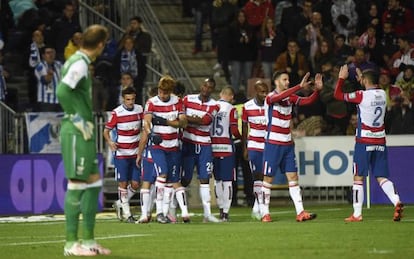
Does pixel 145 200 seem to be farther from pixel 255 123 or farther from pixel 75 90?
pixel 75 90

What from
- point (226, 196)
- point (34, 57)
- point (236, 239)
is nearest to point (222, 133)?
point (226, 196)

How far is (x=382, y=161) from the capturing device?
20.8 metres

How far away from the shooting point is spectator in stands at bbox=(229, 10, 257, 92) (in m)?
31.4

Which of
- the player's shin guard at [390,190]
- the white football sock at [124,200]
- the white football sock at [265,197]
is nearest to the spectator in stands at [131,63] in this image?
the white football sock at [124,200]

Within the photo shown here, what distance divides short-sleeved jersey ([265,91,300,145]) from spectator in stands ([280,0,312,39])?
1108 centimetres

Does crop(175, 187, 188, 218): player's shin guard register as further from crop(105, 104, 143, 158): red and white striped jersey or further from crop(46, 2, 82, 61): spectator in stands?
crop(46, 2, 82, 61): spectator in stands

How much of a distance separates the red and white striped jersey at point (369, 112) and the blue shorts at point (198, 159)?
2.73 m

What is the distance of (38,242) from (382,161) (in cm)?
638

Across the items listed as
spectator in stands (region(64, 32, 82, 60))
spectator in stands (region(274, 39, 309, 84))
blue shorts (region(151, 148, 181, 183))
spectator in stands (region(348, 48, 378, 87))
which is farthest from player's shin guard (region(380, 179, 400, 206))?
spectator in stands (region(64, 32, 82, 60))

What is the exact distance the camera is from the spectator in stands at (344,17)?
3275 centimetres

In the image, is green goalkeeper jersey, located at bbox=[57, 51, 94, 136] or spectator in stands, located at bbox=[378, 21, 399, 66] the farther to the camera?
spectator in stands, located at bbox=[378, 21, 399, 66]

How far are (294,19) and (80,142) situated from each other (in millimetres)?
18118

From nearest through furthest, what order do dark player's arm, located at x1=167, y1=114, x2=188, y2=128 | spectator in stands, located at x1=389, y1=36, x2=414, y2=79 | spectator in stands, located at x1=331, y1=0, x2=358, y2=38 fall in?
dark player's arm, located at x1=167, y1=114, x2=188, y2=128, spectator in stands, located at x1=389, y1=36, x2=414, y2=79, spectator in stands, located at x1=331, y1=0, x2=358, y2=38

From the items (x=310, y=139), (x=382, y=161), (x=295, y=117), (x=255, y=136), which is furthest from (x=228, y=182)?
(x=295, y=117)
